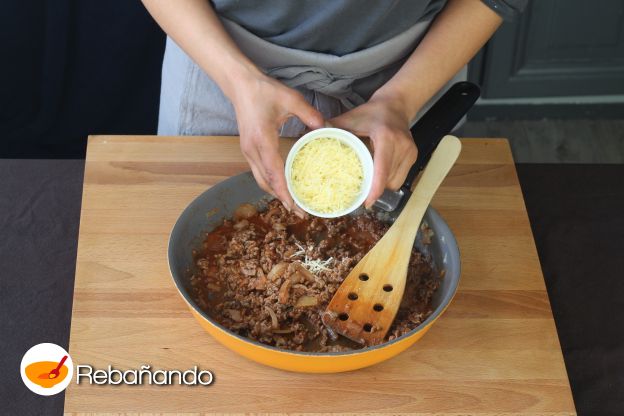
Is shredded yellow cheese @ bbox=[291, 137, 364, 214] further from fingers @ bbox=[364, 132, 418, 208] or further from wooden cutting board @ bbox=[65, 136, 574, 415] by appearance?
wooden cutting board @ bbox=[65, 136, 574, 415]

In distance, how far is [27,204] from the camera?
4.75 ft

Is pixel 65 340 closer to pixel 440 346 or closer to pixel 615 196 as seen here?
pixel 440 346

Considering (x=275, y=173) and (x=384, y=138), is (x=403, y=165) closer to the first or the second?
(x=384, y=138)

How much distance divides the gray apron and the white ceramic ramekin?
10.8 inches

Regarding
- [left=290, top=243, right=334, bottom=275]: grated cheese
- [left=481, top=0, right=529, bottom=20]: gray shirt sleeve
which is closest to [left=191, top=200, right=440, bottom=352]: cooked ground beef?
[left=290, top=243, right=334, bottom=275]: grated cheese

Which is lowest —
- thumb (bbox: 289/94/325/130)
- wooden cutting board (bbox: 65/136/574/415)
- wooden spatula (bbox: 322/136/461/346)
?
wooden cutting board (bbox: 65/136/574/415)

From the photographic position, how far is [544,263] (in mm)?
1404

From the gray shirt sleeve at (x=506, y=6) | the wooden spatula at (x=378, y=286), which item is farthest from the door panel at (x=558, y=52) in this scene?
the wooden spatula at (x=378, y=286)

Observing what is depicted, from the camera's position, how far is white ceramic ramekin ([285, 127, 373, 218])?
3.56ft

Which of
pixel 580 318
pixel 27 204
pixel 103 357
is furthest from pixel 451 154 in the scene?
pixel 27 204

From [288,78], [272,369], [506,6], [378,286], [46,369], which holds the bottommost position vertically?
[46,369]

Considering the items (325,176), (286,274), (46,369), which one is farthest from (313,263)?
(46,369)

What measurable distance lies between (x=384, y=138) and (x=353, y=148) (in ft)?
0.17

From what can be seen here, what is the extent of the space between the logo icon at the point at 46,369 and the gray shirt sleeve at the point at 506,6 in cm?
93
